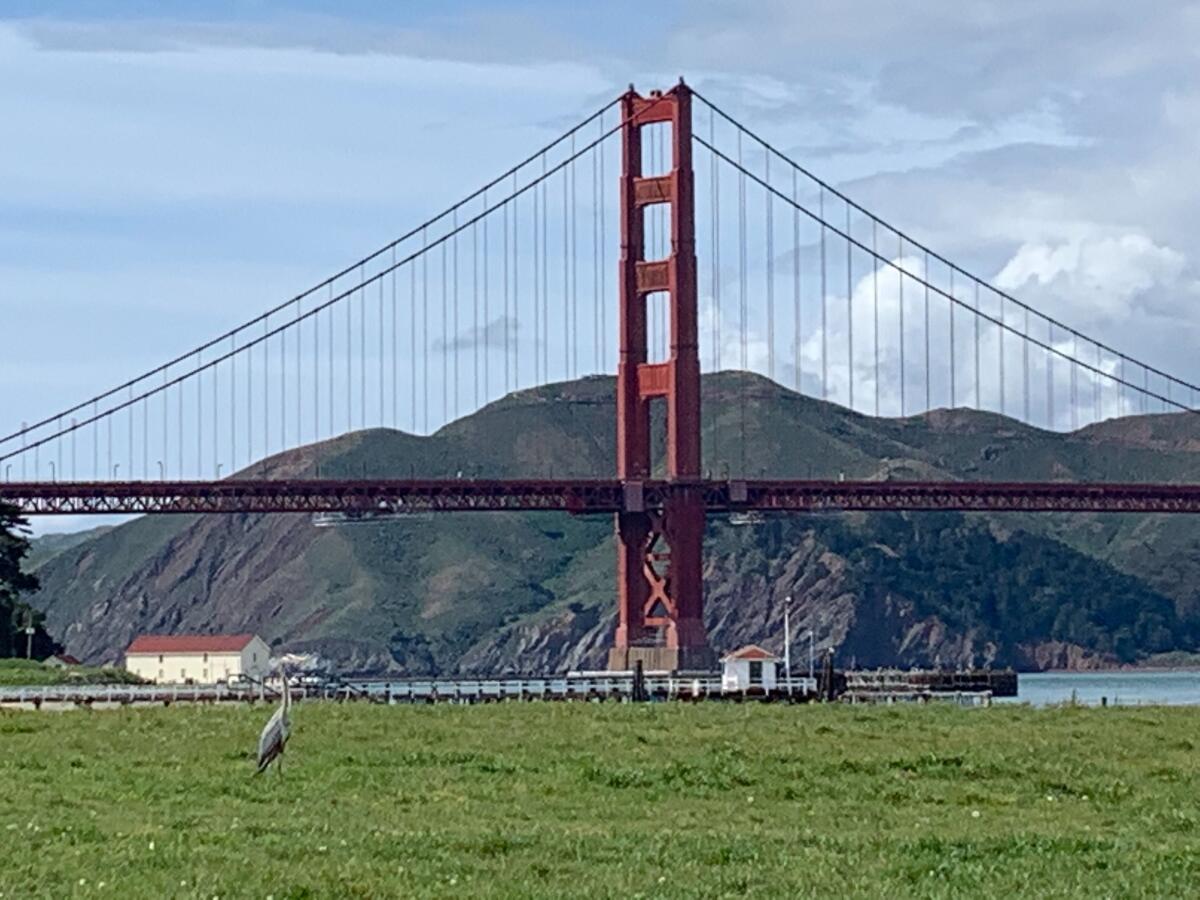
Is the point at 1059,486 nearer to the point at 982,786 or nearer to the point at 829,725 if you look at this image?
the point at 829,725

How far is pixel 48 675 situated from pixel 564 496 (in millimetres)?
35320

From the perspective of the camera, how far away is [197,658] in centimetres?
12469

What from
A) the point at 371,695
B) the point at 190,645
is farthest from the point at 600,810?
the point at 190,645

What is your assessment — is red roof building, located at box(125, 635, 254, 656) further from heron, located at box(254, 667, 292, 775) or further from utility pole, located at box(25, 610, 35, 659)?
heron, located at box(254, 667, 292, 775)

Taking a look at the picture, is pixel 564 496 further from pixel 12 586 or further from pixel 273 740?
pixel 273 740

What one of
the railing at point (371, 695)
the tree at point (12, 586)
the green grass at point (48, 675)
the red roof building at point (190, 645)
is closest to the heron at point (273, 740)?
the railing at point (371, 695)

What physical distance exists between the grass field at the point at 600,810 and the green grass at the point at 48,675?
1382 inches

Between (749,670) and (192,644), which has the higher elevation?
(192,644)

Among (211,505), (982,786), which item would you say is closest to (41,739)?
(982,786)

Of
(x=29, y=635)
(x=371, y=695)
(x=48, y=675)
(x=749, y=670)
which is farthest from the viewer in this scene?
(x=29, y=635)

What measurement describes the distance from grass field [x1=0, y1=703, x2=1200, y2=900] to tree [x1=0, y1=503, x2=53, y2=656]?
6105 cm

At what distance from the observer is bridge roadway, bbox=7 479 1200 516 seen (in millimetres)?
112625

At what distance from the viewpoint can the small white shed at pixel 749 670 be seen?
3314 inches

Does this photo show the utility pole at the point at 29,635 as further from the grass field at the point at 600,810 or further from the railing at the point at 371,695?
the grass field at the point at 600,810
